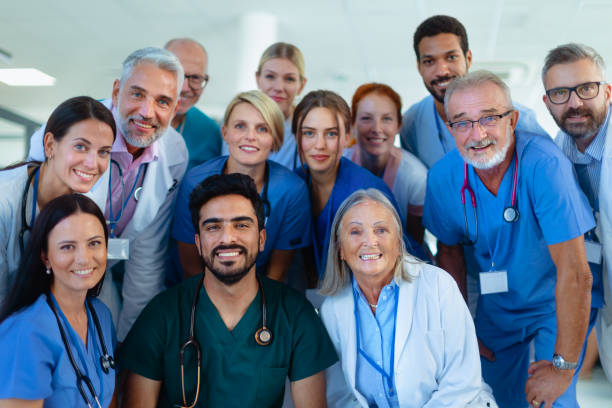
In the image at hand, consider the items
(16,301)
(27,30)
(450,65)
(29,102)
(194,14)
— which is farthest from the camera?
(29,102)

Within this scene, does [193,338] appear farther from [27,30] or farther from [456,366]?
[27,30]

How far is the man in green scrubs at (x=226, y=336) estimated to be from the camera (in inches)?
73.9

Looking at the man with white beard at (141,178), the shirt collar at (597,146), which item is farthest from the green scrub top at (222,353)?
the shirt collar at (597,146)

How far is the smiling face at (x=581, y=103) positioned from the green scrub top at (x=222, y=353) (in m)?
1.35

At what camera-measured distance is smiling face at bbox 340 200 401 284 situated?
200 centimetres

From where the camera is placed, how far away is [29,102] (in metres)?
9.01

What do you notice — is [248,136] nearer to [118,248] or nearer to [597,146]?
[118,248]

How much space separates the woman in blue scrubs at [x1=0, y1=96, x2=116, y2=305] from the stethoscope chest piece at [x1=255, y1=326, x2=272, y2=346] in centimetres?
79

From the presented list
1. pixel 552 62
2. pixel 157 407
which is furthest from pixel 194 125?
pixel 552 62

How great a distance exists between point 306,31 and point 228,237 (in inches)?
162

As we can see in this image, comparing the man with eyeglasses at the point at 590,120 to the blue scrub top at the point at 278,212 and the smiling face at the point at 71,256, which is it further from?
the smiling face at the point at 71,256

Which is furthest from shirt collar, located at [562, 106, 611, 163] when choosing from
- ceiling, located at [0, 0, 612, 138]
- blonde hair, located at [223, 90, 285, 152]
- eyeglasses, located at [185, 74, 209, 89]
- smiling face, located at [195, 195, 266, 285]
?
ceiling, located at [0, 0, 612, 138]

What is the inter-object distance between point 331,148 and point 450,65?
865 millimetres

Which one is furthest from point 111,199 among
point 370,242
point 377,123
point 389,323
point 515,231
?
point 515,231
